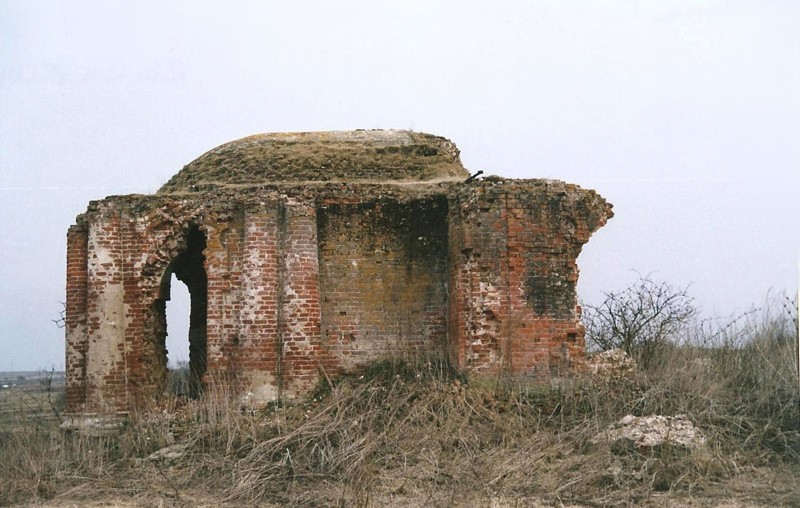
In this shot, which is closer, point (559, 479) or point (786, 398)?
point (559, 479)

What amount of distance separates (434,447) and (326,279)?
271 centimetres

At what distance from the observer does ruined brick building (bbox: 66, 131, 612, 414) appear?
1088 centimetres

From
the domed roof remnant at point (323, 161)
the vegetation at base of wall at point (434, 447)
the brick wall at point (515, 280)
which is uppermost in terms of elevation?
the domed roof remnant at point (323, 161)

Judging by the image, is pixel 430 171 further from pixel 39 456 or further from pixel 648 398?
pixel 39 456

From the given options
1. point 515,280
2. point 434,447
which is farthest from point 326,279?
point 434,447

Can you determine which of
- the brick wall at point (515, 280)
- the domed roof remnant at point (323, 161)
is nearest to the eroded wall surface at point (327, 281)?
the brick wall at point (515, 280)

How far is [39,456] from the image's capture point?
10109mm

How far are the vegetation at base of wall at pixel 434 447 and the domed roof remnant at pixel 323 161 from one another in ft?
8.63

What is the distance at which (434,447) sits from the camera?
9.65 metres

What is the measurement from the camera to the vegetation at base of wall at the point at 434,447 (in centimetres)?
873

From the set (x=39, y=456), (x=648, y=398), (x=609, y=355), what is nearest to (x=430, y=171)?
(x=609, y=355)

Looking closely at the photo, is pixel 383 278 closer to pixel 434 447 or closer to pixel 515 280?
pixel 515 280

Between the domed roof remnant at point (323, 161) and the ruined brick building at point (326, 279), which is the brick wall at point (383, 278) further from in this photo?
the domed roof remnant at point (323, 161)

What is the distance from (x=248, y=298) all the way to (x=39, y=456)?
279 cm
